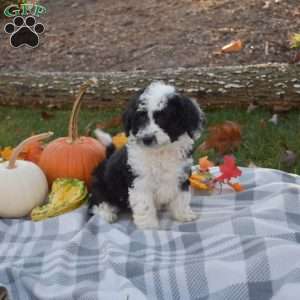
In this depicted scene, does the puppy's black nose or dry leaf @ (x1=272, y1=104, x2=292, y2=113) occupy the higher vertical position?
the puppy's black nose

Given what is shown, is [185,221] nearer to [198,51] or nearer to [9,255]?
[9,255]

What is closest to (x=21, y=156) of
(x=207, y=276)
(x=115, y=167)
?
(x=115, y=167)

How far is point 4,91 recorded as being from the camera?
6.80 metres

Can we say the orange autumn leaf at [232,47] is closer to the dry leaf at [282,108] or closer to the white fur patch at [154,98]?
the dry leaf at [282,108]

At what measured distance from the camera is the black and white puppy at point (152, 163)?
11.1 feet

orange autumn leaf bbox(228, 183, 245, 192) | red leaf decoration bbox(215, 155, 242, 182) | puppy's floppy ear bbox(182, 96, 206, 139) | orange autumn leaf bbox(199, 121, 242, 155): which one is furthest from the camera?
orange autumn leaf bbox(199, 121, 242, 155)

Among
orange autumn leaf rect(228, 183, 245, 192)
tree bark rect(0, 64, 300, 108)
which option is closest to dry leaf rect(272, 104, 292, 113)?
tree bark rect(0, 64, 300, 108)

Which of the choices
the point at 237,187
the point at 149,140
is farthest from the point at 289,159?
the point at 149,140

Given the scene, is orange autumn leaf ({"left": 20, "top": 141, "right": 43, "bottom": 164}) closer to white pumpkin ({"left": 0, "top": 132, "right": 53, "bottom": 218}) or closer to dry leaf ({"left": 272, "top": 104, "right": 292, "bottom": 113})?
white pumpkin ({"left": 0, "top": 132, "right": 53, "bottom": 218})

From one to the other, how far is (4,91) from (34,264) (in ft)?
12.8

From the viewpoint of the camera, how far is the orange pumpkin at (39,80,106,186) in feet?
13.4

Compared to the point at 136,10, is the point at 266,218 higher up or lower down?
lower down

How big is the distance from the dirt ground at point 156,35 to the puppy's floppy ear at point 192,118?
386 cm

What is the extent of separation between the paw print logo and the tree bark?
675 millimetres
